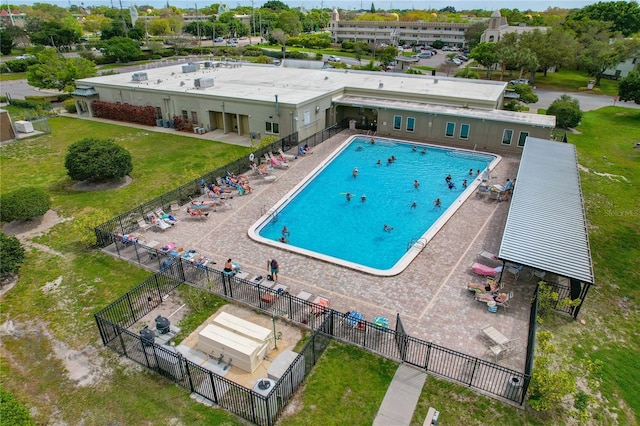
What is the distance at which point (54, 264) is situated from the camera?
18.7 m

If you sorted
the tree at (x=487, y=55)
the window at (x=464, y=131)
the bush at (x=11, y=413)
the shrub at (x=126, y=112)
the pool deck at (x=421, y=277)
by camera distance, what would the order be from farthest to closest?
the tree at (x=487, y=55)
the shrub at (x=126, y=112)
the window at (x=464, y=131)
the pool deck at (x=421, y=277)
the bush at (x=11, y=413)

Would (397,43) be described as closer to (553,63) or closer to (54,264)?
(553,63)

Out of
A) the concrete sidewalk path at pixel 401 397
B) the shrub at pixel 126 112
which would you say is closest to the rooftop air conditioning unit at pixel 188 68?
the shrub at pixel 126 112

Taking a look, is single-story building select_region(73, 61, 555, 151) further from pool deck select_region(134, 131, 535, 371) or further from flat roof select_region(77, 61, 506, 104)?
pool deck select_region(134, 131, 535, 371)

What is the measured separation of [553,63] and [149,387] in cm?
7053

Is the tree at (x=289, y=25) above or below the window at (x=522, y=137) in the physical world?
above

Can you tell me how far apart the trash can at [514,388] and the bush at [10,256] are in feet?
67.4

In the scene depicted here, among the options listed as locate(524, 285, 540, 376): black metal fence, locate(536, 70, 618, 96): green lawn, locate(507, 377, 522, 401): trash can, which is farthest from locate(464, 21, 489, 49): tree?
locate(507, 377, 522, 401): trash can

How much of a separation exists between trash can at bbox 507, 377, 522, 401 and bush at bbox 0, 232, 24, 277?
20534mm

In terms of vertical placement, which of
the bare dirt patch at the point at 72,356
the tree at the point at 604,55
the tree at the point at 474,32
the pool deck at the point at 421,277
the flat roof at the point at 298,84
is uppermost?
the tree at the point at 474,32

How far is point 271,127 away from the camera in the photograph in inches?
1347

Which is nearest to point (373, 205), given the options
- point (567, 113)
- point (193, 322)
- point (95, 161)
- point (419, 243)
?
point (419, 243)

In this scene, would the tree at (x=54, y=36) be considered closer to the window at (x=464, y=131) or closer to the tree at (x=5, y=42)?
the tree at (x=5, y=42)

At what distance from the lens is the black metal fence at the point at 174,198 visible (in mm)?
20097
